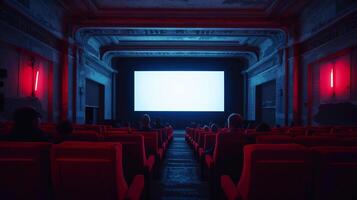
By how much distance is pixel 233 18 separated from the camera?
35.8ft

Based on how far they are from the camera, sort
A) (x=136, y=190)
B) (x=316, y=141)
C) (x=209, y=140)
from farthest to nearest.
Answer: (x=209, y=140)
(x=316, y=141)
(x=136, y=190)

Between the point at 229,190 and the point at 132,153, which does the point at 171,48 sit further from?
the point at 229,190

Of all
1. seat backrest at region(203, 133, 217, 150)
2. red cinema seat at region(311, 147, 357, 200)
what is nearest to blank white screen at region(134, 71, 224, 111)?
seat backrest at region(203, 133, 217, 150)

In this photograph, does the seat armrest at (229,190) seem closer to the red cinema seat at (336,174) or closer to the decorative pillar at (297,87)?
the red cinema seat at (336,174)

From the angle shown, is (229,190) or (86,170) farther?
(229,190)

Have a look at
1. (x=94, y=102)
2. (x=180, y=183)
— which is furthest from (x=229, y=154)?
(x=94, y=102)

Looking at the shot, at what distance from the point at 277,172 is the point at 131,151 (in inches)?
67.3

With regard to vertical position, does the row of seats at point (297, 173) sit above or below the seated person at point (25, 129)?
below

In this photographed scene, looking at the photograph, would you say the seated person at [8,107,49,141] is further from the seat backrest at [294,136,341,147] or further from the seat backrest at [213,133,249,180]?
the seat backrest at [294,136,341,147]

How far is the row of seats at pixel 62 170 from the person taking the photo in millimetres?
1771

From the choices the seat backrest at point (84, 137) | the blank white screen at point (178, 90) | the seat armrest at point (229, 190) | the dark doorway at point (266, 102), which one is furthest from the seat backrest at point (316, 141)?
the blank white screen at point (178, 90)

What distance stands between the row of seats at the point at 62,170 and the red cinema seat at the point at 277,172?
0.78 m

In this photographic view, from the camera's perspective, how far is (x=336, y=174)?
1.96 m

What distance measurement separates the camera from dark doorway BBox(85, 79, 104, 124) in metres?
14.2
